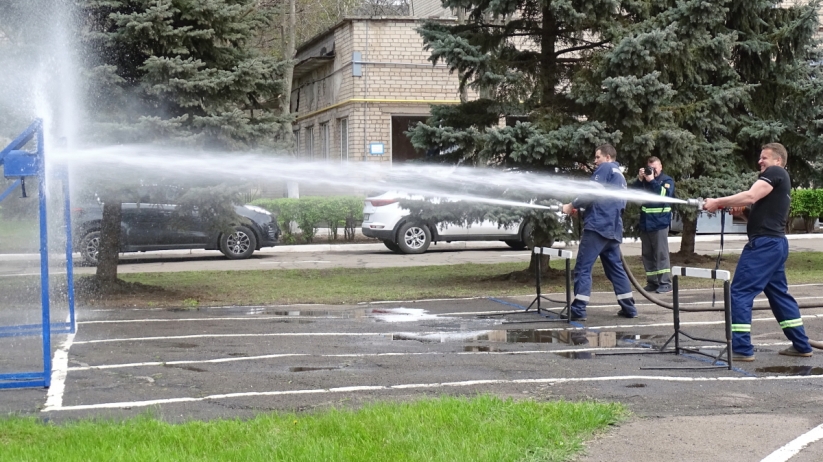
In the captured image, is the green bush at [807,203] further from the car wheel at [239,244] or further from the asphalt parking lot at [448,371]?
the asphalt parking lot at [448,371]

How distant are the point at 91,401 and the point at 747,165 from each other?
44.4ft

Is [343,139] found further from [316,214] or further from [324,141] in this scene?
[316,214]

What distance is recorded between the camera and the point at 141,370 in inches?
307

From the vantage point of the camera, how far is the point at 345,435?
18.0ft

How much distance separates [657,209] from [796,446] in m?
8.32

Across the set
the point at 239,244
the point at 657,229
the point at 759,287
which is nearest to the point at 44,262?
the point at 759,287

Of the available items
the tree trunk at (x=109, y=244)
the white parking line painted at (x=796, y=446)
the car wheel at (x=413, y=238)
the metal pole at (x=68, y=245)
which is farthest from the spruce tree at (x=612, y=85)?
the white parking line painted at (x=796, y=446)

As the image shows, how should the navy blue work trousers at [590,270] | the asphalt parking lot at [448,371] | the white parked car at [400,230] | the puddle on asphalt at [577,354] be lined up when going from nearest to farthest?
the asphalt parking lot at [448,371] < the puddle on asphalt at [577,354] < the navy blue work trousers at [590,270] < the white parked car at [400,230]

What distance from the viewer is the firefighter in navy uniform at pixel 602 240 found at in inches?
421

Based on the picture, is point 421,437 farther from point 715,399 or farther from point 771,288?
point 771,288

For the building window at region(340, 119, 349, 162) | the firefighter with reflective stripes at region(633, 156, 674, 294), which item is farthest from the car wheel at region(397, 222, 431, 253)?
the building window at region(340, 119, 349, 162)

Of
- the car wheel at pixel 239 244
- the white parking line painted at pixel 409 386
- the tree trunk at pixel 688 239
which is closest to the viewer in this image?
the white parking line painted at pixel 409 386

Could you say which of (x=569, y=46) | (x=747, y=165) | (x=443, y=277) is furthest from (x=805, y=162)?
(x=443, y=277)

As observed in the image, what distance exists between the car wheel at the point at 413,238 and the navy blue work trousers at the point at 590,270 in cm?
1096
